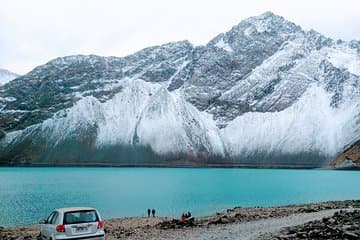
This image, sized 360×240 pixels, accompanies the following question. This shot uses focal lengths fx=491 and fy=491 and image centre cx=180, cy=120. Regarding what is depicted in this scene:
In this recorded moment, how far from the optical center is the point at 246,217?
42.1 meters

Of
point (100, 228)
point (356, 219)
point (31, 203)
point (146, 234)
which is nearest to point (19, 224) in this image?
point (31, 203)

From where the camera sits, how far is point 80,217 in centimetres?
2191

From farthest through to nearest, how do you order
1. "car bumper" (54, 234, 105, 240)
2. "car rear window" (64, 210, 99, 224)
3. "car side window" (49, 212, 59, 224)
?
"car side window" (49, 212, 59, 224) → "car rear window" (64, 210, 99, 224) → "car bumper" (54, 234, 105, 240)

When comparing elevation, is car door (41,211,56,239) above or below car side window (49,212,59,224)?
below

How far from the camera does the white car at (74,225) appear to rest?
2134 cm

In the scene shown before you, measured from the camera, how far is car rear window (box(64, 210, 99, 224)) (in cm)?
2167

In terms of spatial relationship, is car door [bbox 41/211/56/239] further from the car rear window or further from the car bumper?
the car rear window

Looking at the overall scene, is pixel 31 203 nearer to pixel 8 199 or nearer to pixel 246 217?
pixel 8 199

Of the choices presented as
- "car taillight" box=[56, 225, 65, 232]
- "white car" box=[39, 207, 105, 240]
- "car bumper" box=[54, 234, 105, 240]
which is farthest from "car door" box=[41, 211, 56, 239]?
"car bumper" box=[54, 234, 105, 240]

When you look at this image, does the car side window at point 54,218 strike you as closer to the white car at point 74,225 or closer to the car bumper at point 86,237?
the white car at point 74,225

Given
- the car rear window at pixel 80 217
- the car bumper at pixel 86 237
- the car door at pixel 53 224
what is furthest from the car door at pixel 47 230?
the car rear window at pixel 80 217

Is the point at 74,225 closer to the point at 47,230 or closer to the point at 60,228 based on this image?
the point at 60,228

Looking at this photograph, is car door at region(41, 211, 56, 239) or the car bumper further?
car door at region(41, 211, 56, 239)

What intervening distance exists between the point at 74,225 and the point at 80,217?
52cm
